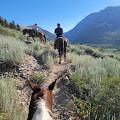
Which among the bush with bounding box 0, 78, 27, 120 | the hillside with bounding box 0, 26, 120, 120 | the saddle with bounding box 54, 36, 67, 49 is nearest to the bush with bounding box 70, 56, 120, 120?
the hillside with bounding box 0, 26, 120, 120

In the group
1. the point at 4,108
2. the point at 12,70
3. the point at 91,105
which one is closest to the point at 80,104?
the point at 91,105

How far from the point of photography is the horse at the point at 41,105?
4.11m

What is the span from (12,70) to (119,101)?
5495 millimetres

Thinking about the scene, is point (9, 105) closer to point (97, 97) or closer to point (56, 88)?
point (97, 97)

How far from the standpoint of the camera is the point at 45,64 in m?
16.2

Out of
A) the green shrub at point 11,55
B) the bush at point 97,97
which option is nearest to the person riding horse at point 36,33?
the green shrub at point 11,55

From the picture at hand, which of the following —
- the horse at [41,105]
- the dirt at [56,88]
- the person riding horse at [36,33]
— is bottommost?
the dirt at [56,88]

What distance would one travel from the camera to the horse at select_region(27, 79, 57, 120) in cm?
411

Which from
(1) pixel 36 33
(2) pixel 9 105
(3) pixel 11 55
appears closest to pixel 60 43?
(3) pixel 11 55

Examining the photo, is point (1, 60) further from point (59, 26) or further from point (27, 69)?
point (59, 26)

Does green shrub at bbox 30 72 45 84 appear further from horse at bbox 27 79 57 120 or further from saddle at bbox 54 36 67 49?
horse at bbox 27 79 57 120

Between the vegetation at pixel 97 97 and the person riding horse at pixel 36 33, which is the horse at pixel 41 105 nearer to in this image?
the vegetation at pixel 97 97

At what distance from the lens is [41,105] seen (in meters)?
4.29

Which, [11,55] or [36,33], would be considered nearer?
[11,55]
